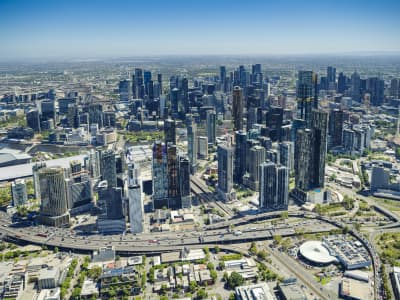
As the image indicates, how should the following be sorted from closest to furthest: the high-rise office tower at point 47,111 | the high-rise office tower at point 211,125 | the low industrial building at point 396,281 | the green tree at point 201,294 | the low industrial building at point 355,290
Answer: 1. the low industrial building at point 355,290
2. the low industrial building at point 396,281
3. the green tree at point 201,294
4. the high-rise office tower at point 211,125
5. the high-rise office tower at point 47,111

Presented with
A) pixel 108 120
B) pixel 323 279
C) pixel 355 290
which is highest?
pixel 108 120

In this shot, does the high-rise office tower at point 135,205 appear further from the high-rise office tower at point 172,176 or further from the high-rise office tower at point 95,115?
the high-rise office tower at point 95,115

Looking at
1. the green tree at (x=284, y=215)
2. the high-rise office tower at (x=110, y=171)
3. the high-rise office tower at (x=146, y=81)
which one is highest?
the high-rise office tower at (x=146, y=81)

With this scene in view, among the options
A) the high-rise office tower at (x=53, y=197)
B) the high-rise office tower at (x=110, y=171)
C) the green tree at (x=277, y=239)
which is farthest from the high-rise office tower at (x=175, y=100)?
the green tree at (x=277, y=239)

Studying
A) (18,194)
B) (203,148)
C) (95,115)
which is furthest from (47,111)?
(18,194)

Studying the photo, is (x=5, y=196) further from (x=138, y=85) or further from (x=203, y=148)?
(x=138, y=85)

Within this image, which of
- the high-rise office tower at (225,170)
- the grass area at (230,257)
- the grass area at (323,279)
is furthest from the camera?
the high-rise office tower at (225,170)
